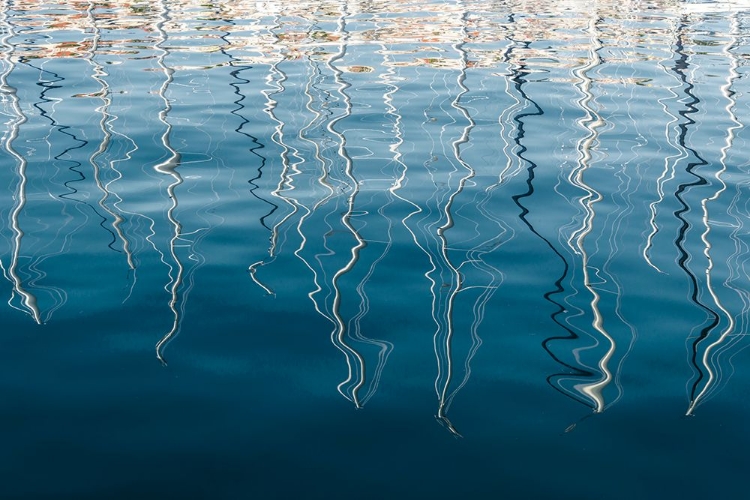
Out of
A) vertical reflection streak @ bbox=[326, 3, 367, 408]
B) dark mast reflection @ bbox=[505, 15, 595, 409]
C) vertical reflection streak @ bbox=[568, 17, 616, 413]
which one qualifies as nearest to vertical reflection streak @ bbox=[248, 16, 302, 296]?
vertical reflection streak @ bbox=[326, 3, 367, 408]

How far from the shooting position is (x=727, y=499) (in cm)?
332

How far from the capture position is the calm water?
11.6 feet

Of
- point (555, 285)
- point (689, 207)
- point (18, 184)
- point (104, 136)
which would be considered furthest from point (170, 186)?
point (689, 207)

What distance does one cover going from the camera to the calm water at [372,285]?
11.6 feet

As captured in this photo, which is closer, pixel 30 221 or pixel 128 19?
pixel 30 221

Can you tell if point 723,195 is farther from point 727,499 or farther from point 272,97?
point 272,97

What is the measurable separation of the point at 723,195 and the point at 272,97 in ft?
15.1

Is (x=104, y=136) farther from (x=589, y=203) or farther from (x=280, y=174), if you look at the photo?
(x=589, y=203)

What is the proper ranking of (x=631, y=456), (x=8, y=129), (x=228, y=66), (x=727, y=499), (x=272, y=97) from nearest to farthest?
(x=727, y=499) → (x=631, y=456) → (x=8, y=129) → (x=272, y=97) → (x=228, y=66)

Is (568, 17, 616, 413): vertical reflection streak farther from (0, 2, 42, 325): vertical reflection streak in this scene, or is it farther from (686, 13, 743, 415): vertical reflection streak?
(0, 2, 42, 325): vertical reflection streak

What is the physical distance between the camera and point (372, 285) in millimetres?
5020

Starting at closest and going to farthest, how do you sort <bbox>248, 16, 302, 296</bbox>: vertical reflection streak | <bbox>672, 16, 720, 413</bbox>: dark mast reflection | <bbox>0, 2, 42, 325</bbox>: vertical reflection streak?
1. <bbox>672, 16, 720, 413</bbox>: dark mast reflection
2. <bbox>0, 2, 42, 325</bbox>: vertical reflection streak
3. <bbox>248, 16, 302, 296</bbox>: vertical reflection streak

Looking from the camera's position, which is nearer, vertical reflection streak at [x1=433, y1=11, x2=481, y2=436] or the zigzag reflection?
vertical reflection streak at [x1=433, y1=11, x2=481, y2=436]

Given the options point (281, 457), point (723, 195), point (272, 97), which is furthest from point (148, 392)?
point (272, 97)
